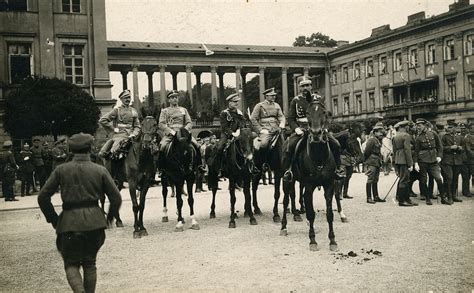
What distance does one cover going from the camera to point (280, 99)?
261 ft

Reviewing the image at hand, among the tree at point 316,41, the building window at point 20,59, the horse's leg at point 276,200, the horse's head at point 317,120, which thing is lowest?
the horse's leg at point 276,200

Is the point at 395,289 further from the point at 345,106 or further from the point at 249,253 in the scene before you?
the point at 345,106

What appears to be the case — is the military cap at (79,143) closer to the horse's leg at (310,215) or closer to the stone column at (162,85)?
the horse's leg at (310,215)

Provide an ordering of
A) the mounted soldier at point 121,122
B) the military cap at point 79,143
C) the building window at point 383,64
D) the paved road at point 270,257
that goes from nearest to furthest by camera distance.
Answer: the military cap at point 79,143 < the paved road at point 270,257 < the mounted soldier at point 121,122 < the building window at point 383,64

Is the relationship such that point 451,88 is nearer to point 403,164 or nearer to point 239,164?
point 403,164

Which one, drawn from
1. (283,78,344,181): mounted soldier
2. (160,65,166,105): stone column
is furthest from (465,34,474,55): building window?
(283,78,344,181): mounted soldier

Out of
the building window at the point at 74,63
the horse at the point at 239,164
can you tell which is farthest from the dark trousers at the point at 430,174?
the building window at the point at 74,63

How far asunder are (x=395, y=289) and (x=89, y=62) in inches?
1362

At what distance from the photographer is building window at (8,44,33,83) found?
33.7 m

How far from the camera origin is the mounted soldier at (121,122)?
458 inches

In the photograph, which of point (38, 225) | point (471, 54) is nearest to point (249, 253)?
point (38, 225)

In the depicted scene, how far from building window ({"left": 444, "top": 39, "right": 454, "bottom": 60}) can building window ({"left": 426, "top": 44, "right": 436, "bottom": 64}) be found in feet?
5.53

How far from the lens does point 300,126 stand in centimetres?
1032

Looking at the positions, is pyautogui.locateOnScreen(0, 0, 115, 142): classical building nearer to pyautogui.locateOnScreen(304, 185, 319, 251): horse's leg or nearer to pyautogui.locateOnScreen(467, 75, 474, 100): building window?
pyautogui.locateOnScreen(304, 185, 319, 251): horse's leg
